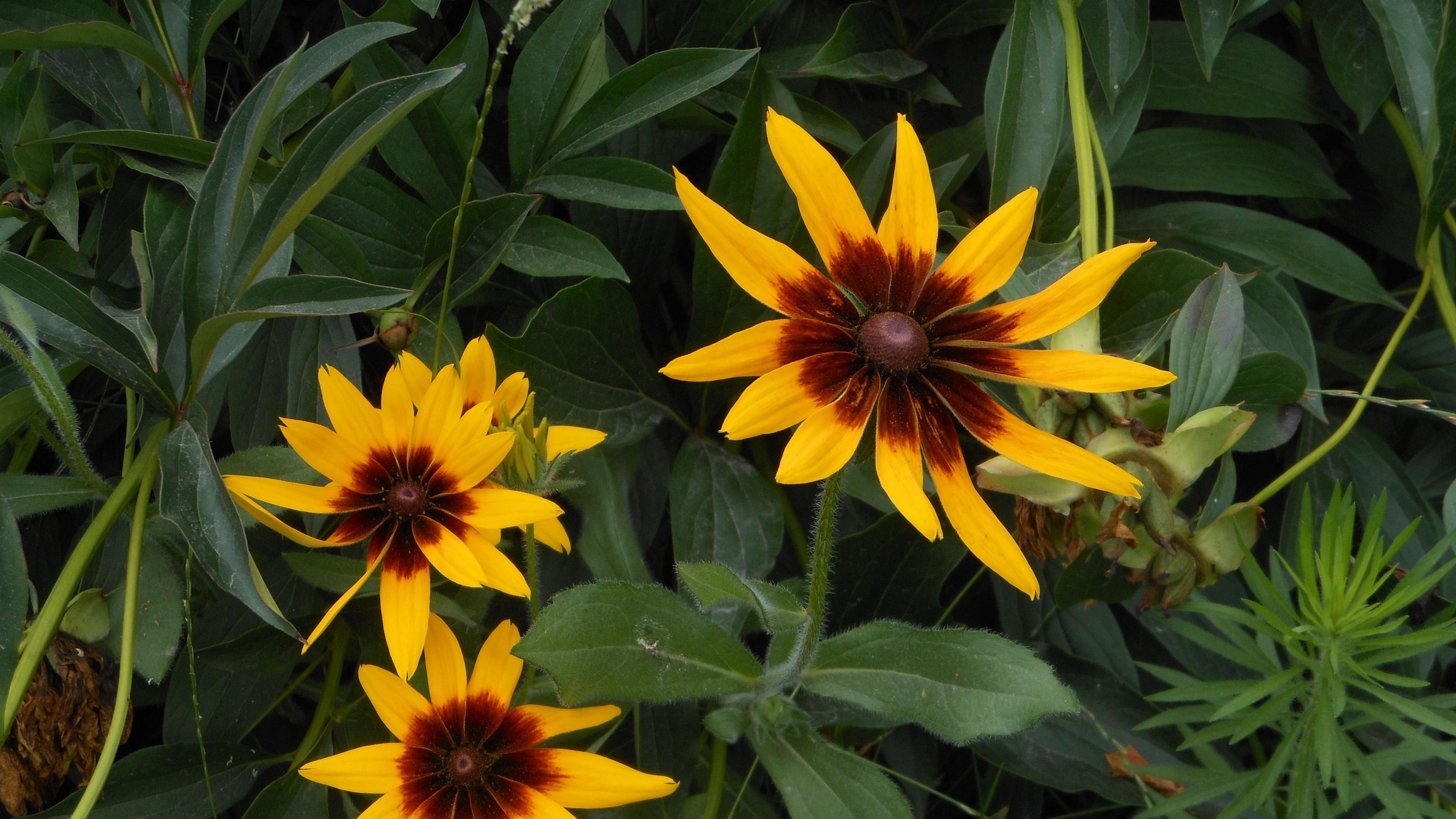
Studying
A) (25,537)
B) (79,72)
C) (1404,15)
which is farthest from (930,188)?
Result: (25,537)

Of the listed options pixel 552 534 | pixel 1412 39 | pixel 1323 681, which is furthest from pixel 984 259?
pixel 1412 39

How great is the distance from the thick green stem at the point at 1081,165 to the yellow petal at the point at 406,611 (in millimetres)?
506

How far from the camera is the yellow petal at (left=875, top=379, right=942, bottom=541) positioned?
572mm

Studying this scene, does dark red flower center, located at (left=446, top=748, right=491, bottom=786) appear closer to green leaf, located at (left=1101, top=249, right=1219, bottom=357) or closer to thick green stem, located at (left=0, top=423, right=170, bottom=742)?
thick green stem, located at (left=0, top=423, right=170, bottom=742)

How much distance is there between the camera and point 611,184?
2.94 ft

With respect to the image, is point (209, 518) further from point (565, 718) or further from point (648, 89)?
point (648, 89)

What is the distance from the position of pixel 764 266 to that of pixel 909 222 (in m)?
0.10

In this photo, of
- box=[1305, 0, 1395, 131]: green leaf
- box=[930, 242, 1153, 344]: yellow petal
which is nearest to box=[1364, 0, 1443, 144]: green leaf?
box=[1305, 0, 1395, 131]: green leaf

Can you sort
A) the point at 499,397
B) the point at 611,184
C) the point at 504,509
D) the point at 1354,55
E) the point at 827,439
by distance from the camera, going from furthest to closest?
the point at 1354,55 < the point at 611,184 < the point at 499,397 < the point at 504,509 < the point at 827,439

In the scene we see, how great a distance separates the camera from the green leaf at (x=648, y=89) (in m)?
0.85

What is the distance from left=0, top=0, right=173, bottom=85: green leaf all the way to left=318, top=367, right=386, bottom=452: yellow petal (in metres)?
0.32

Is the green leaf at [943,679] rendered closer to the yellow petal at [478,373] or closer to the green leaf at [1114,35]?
the yellow petal at [478,373]

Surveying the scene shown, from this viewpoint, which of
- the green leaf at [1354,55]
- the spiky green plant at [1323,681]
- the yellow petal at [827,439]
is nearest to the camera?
the yellow petal at [827,439]

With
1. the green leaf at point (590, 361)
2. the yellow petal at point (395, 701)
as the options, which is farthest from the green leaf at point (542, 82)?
the yellow petal at point (395, 701)
